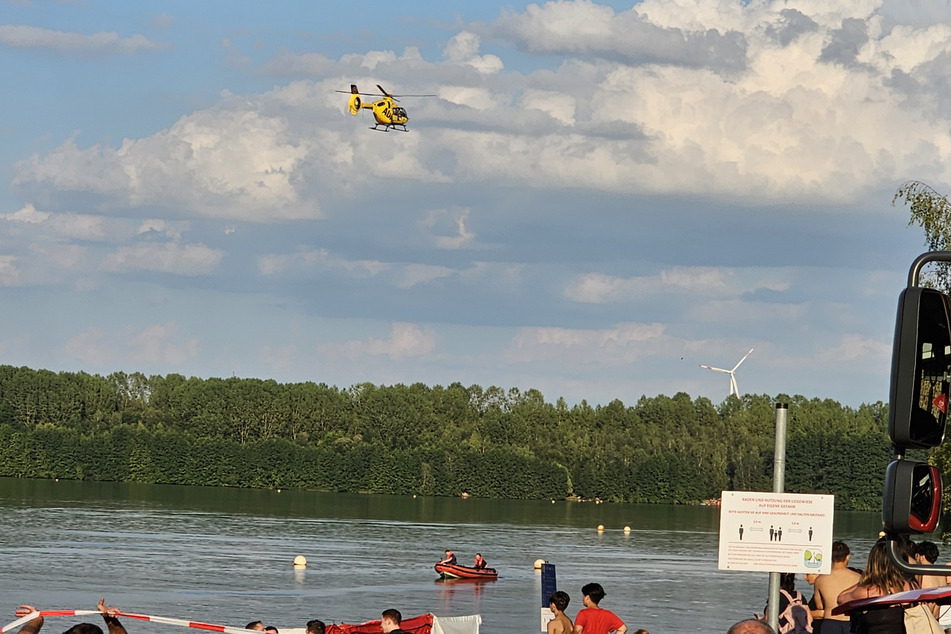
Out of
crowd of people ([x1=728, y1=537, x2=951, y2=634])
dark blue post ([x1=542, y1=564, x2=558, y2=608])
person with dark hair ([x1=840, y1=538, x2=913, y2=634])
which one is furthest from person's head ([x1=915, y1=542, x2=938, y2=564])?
dark blue post ([x1=542, y1=564, x2=558, y2=608])

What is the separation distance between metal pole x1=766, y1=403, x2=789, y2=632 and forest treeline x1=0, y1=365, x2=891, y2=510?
461 feet

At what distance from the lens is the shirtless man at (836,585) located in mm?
12375

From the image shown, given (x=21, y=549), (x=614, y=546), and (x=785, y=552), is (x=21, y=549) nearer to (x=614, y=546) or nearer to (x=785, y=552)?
(x=614, y=546)

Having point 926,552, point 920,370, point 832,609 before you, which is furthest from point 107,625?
point 920,370

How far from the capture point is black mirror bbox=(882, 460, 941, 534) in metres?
5.40

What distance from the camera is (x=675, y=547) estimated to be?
3474 inches

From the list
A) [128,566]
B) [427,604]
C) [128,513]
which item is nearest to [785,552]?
[427,604]

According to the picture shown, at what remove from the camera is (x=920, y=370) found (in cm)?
544

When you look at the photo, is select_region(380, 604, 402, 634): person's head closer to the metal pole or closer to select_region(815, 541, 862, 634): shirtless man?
select_region(815, 541, 862, 634): shirtless man

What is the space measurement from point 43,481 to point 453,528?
7367 centimetres

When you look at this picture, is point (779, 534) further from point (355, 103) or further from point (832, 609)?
point (355, 103)

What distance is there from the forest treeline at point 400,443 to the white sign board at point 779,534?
14064 centimetres

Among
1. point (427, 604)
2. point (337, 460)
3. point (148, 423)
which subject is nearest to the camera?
point (427, 604)

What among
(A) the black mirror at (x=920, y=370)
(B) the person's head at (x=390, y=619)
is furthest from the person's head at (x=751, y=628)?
(B) the person's head at (x=390, y=619)
